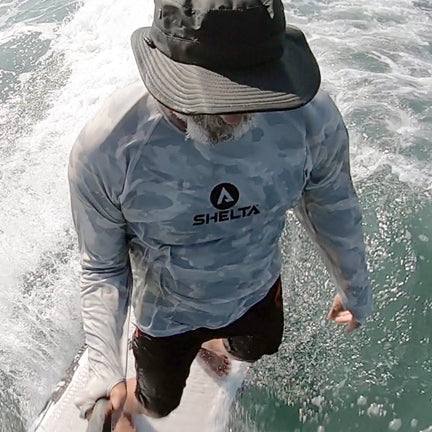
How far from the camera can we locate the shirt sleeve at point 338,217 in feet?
6.28

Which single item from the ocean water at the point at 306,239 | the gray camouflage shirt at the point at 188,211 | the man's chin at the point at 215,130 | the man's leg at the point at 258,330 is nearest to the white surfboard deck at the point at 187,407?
the ocean water at the point at 306,239

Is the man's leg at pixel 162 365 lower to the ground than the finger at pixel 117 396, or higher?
lower

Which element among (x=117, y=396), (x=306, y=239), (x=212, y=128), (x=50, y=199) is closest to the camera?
(x=212, y=128)

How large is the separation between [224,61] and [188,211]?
470 millimetres

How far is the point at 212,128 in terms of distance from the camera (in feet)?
5.43

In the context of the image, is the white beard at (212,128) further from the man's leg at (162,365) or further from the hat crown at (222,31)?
the man's leg at (162,365)

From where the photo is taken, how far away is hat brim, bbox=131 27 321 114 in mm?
1475

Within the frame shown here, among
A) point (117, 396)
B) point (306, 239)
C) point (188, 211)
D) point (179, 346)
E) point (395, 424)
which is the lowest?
point (395, 424)

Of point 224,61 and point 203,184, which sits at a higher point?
point 224,61

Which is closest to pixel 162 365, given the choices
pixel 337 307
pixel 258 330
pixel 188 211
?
pixel 258 330

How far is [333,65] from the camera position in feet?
18.1

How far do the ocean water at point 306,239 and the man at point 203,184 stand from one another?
3.10 feet

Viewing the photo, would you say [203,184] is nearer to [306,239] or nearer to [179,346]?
[179,346]

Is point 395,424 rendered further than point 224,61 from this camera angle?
Yes
